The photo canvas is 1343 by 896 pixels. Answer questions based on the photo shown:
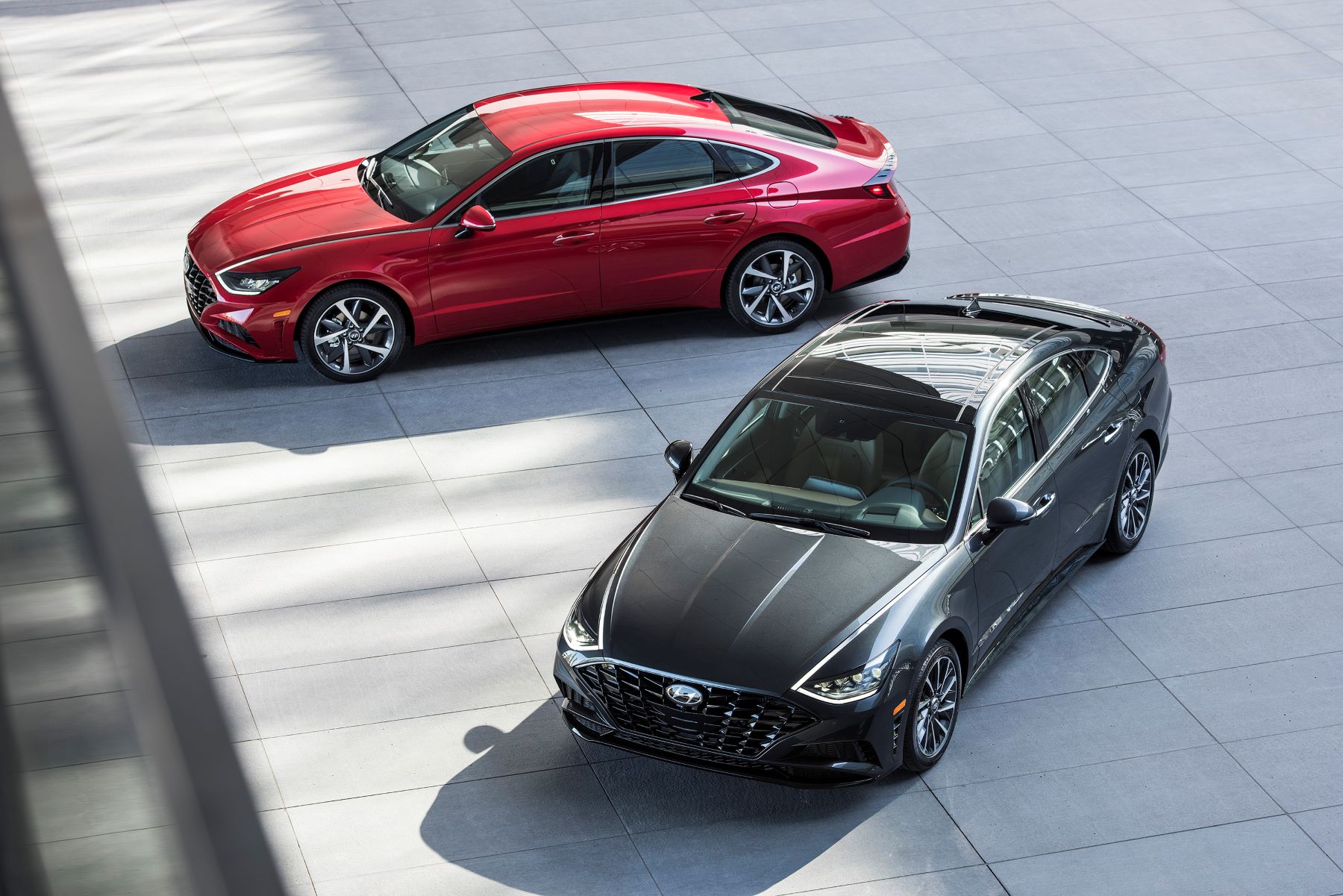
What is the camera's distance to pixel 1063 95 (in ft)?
51.0

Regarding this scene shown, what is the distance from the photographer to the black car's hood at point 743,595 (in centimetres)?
636

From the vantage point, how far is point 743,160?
1084 cm

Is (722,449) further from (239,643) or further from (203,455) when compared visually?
(203,455)

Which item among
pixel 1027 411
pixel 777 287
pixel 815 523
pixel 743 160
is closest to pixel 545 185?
pixel 743 160

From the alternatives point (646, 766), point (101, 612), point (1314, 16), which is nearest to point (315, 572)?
point (646, 766)

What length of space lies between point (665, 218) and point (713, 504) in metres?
3.87

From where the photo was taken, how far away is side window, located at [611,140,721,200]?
10.6 meters

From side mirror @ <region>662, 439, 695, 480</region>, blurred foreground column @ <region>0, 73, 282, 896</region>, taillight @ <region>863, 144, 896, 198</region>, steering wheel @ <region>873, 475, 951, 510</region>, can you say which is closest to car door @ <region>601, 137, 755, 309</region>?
taillight @ <region>863, 144, 896, 198</region>

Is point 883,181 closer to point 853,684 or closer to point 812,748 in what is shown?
point 853,684

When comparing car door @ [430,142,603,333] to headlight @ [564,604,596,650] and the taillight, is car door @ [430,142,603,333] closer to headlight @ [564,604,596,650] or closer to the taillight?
the taillight

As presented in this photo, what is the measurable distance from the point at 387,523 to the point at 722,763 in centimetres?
310

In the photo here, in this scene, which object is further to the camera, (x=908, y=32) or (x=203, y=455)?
(x=908, y=32)

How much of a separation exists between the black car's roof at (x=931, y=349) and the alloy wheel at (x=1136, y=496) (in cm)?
70

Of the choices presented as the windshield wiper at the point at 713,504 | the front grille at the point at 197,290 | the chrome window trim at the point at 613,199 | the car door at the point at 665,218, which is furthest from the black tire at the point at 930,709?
the front grille at the point at 197,290
